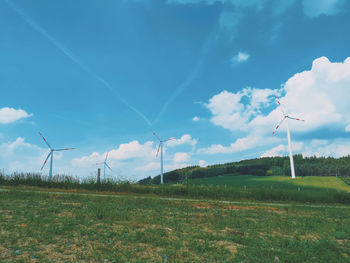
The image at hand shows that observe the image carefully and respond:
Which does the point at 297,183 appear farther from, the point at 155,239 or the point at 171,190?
the point at 155,239

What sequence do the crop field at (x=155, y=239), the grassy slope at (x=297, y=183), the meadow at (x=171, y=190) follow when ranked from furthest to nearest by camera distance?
the grassy slope at (x=297, y=183), the meadow at (x=171, y=190), the crop field at (x=155, y=239)

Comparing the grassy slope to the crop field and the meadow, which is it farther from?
the crop field

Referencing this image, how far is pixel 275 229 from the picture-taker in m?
13.6

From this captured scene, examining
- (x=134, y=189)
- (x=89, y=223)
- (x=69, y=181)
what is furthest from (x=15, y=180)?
(x=89, y=223)

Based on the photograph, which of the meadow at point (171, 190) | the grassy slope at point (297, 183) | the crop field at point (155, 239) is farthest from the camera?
the grassy slope at point (297, 183)

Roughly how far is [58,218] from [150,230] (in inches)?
218

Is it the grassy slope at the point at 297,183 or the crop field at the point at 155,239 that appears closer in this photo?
the crop field at the point at 155,239

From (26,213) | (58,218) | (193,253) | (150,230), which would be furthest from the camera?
(26,213)

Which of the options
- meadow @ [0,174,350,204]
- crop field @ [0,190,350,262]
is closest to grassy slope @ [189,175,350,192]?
meadow @ [0,174,350,204]

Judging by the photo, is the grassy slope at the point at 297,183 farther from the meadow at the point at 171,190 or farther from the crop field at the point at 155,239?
the crop field at the point at 155,239

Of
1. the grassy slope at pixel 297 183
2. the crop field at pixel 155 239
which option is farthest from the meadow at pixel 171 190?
the grassy slope at pixel 297 183

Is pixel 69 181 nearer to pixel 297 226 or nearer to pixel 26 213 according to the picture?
pixel 26 213

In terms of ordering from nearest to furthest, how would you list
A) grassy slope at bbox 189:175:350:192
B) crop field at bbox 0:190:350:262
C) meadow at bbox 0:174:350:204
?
crop field at bbox 0:190:350:262, meadow at bbox 0:174:350:204, grassy slope at bbox 189:175:350:192

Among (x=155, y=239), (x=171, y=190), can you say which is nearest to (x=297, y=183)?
(x=171, y=190)
